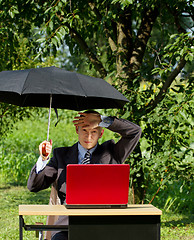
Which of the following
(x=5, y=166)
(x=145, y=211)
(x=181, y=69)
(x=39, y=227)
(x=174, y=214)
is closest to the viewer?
(x=145, y=211)

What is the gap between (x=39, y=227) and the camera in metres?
3.04

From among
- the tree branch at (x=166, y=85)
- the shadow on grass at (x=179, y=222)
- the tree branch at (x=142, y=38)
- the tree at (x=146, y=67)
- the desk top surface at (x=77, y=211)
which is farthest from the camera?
the shadow on grass at (x=179, y=222)

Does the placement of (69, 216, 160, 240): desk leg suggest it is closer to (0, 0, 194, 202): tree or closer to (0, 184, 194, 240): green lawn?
(0, 0, 194, 202): tree

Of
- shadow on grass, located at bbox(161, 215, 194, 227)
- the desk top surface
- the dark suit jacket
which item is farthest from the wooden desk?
shadow on grass, located at bbox(161, 215, 194, 227)

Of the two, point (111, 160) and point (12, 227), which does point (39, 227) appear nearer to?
point (111, 160)

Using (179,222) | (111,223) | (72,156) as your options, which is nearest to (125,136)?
(72,156)

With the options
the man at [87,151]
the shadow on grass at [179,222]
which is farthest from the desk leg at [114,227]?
the shadow on grass at [179,222]

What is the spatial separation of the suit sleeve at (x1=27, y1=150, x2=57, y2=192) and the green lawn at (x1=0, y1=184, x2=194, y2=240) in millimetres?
2198

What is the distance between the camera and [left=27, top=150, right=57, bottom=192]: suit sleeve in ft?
10.9

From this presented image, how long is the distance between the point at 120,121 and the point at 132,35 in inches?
121

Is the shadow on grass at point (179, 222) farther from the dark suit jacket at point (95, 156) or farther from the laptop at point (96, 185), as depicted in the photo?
the laptop at point (96, 185)

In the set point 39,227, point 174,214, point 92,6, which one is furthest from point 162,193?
point 39,227

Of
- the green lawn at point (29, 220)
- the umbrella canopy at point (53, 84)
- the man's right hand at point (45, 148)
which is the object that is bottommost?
the green lawn at point (29, 220)

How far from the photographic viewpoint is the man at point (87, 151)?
3369 millimetres
